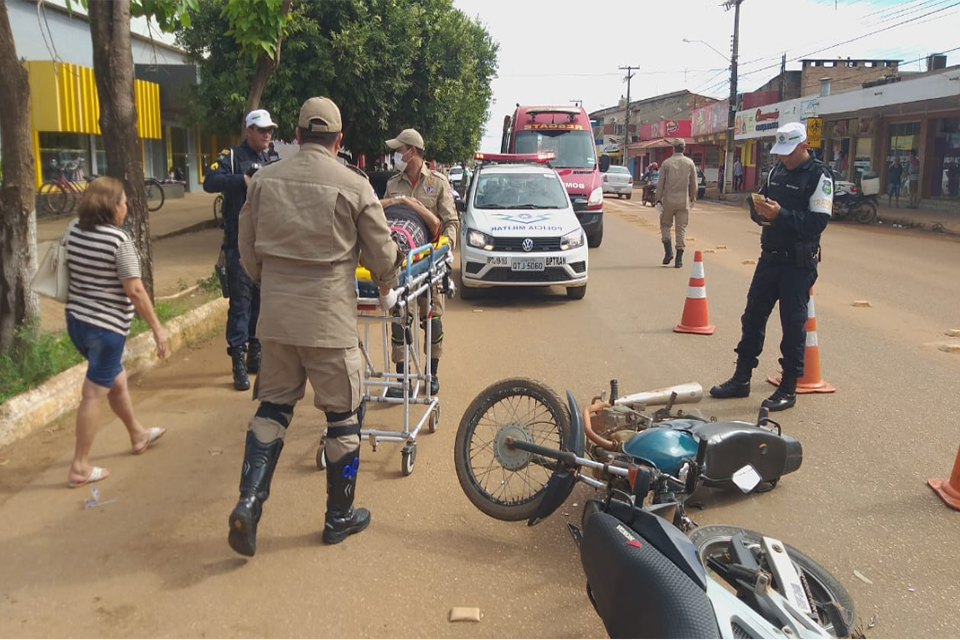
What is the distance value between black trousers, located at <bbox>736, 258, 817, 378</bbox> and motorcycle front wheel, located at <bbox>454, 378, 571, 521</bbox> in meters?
2.72

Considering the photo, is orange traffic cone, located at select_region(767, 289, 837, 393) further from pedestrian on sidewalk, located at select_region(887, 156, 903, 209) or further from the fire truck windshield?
pedestrian on sidewalk, located at select_region(887, 156, 903, 209)

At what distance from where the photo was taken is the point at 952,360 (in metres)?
7.25

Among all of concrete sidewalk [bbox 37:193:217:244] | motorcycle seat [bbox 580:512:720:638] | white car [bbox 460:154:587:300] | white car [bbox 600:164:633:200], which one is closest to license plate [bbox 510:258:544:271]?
white car [bbox 460:154:587:300]

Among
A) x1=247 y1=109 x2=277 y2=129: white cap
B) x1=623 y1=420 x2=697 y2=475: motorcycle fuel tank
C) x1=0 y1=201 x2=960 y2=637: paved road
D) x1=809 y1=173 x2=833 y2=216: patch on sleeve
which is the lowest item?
x1=0 y1=201 x2=960 y2=637: paved road

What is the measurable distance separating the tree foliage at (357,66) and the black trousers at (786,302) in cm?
1024

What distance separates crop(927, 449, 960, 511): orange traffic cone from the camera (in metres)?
4.28

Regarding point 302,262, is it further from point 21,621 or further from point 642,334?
point 642,334

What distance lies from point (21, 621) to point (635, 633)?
2.50 meters

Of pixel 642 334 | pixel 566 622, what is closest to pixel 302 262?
pixel 566 622

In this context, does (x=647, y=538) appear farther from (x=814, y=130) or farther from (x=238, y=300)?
(x=814, y=130)

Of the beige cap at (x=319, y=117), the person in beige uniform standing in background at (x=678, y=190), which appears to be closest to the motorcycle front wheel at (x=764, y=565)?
the beige cap at (x=319, y=117)

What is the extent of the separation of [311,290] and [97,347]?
1.61 meters

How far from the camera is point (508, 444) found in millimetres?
3873

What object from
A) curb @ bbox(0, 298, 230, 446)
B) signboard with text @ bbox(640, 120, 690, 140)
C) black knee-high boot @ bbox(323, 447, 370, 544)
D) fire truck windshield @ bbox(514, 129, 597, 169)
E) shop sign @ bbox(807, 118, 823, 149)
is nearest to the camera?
black knee-high boot @ bbox(323, 447, 370, 544)
